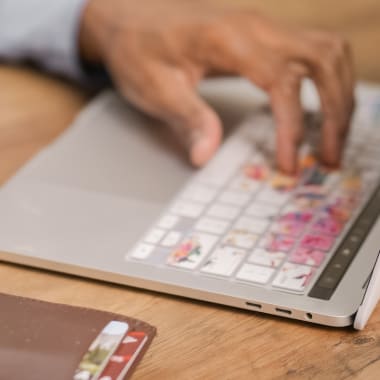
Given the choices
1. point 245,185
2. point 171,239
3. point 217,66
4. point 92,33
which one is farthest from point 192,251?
point 92,33

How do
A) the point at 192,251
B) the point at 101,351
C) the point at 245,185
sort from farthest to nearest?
the point at 245,185 < the point at 192,251 < the point at 101,351

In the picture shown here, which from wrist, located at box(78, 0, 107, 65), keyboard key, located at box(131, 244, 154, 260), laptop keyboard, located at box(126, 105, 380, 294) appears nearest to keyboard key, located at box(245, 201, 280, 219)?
laptop keyboard, located at box(126, 105, 380, 294)

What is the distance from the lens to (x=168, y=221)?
0.68m

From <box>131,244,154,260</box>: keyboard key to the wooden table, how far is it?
0.10 ft

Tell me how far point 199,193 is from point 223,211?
0.14ft

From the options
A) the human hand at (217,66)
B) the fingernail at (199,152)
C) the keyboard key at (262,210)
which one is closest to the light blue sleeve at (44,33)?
the human hand at (217,66)

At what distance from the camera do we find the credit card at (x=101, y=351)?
20.1 inches

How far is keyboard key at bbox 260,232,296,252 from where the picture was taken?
64cm

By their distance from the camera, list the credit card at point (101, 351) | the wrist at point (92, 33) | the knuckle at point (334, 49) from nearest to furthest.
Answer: the credit card at point (101, 351)
the knuckle at point (334, 49)
the wrist at point (92, 33)

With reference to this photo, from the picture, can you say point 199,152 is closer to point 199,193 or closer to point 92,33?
point 199,193

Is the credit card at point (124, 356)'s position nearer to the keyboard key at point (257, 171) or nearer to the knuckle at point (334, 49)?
the keyboard key at point (257, 171)

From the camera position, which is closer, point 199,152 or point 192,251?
point 192,251

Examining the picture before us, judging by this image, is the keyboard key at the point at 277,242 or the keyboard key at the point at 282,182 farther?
the keyboard key at the point at 282,182

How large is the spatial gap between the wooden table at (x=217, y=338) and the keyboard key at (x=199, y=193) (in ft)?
0.43
